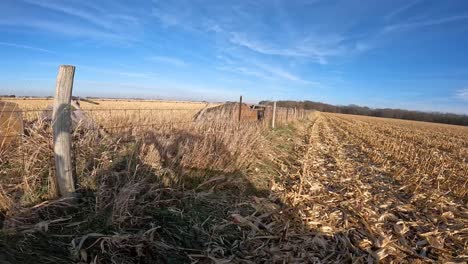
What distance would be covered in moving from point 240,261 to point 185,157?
2218 millimetres

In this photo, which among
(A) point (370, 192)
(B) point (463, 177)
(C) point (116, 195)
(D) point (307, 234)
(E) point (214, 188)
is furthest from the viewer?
(B) point (463, 177)

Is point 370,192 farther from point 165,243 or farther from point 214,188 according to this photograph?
point 165,243

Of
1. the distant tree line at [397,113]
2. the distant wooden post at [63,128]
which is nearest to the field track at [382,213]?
the distant wooden post at [63,128]

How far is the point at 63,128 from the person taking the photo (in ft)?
11.1

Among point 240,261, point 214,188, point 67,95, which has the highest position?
point 67,95

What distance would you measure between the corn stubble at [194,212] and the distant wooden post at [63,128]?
7.1 inches

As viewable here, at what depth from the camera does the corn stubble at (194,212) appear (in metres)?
3.07

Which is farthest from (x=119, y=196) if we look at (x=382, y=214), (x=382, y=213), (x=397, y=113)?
(x=397, y=113)

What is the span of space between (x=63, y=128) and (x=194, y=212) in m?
1.93

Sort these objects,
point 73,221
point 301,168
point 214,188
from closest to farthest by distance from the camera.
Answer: point 73,221, point 214,188, point 301,168

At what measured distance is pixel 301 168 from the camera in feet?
26.1

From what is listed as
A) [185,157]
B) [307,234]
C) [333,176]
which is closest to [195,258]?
[307,234]

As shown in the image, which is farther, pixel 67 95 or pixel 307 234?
pixel 307 234

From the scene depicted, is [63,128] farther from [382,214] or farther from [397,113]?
[397,113]
